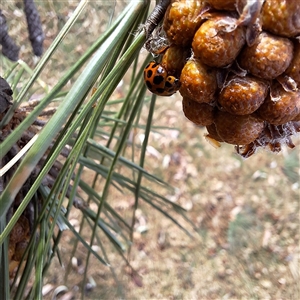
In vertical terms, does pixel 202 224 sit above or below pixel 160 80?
below

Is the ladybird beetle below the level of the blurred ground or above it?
above

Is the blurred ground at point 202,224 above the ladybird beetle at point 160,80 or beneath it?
beneath

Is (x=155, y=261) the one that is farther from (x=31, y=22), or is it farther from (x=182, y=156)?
(x=31, y=22)

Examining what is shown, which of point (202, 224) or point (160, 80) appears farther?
point (202, 224)

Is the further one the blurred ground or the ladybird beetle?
the blurred ground

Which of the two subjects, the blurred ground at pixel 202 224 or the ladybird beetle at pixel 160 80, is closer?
the ladybird beetle at pixel 160 80

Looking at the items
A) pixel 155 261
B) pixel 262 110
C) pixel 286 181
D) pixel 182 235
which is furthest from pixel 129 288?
pixel 262 110
